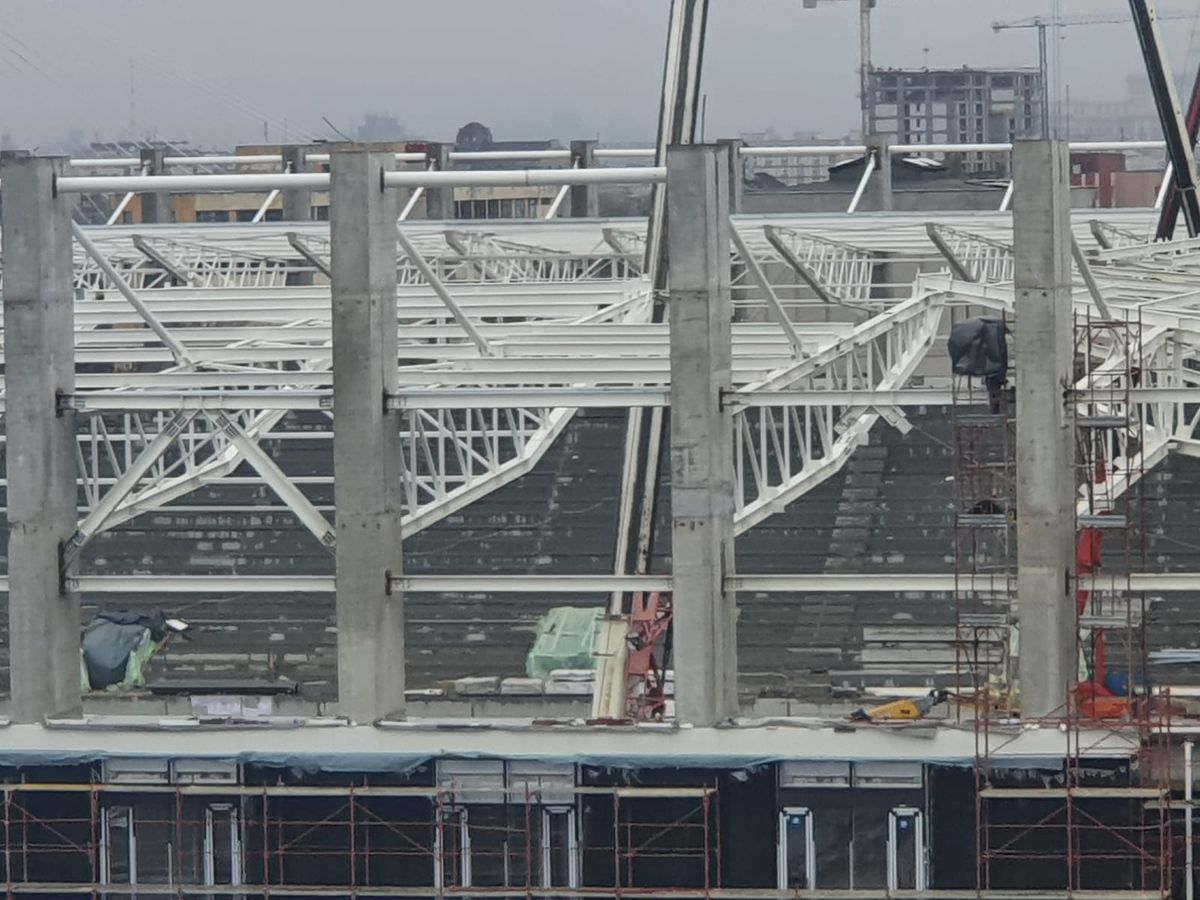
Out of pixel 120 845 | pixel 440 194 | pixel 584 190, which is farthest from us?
pixel 584 190

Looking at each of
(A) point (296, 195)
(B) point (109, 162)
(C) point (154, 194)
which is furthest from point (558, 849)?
(A) point (296, 195)

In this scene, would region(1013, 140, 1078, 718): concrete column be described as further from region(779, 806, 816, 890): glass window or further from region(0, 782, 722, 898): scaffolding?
region(0, 782, 722, 898): scaffolding

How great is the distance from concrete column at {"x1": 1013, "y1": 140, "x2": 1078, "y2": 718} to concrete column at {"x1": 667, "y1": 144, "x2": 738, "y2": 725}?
97.9 inches

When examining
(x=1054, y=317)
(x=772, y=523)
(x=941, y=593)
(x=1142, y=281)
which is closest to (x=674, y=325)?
(x=1054, y=317)

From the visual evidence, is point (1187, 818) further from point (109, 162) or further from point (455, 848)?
point (109, 162)

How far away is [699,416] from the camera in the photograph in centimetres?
1984

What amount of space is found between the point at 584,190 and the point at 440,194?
4.79 m

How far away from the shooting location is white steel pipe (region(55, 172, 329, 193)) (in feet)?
66.9

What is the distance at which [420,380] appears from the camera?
23.0 m

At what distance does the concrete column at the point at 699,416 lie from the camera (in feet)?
64.7

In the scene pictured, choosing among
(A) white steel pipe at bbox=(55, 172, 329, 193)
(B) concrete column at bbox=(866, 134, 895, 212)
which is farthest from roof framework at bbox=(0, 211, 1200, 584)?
(B) concrete column at bbox=(866, 134, 895, 212)

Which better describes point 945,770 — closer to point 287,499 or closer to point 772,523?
point 287,499

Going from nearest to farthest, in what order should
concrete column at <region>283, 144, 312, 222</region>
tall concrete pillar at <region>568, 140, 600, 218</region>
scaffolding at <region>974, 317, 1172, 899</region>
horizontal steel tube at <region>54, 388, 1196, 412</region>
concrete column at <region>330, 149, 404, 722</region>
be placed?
scaffolding at <region>974, 317, 1172, 899</region> < horizontal steel tube at <region>54, 388, 1196, 412</region> < concrete column at <region>330, 149, 404, 722</region> < tall concrete pillar at <region>568, 140, 600, 218</region> < concrete column at <region>283, 144, 312, 222</region>

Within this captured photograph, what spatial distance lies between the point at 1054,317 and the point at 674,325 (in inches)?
124
